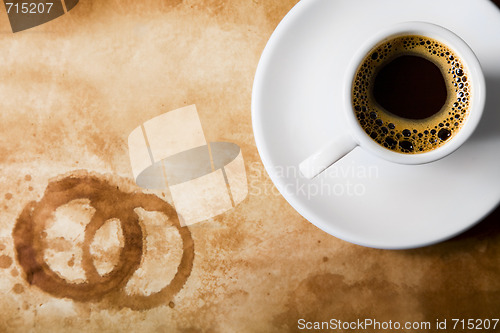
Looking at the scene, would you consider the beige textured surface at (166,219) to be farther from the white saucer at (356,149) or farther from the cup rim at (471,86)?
the cup rim at (471,86)

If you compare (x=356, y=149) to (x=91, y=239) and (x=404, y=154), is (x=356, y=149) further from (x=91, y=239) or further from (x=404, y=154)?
(x=91, y=239)

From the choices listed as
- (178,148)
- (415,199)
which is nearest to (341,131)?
(415,199)

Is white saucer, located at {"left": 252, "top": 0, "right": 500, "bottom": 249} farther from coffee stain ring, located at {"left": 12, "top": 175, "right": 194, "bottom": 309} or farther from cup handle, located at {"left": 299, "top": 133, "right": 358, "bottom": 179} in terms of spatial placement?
coffee stain ring, located at {"left": 12, "top": 175, "right": 194, "bottom": 309}

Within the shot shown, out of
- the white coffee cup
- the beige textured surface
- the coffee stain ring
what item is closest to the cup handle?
the white coffee cup

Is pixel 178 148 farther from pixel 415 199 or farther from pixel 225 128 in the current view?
pixel 415 199

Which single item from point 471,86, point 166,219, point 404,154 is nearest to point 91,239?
point 166,219
